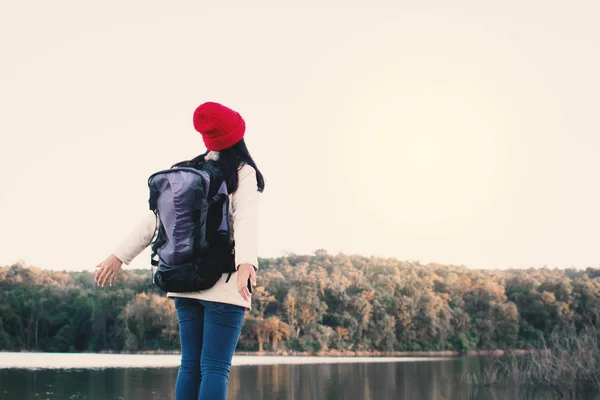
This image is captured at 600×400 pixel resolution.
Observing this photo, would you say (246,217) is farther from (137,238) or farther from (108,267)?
(108,267)

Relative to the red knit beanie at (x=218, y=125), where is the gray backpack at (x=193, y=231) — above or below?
below

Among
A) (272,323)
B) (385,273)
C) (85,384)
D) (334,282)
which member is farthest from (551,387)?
Answer: (385,273)

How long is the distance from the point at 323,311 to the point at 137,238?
4881cm

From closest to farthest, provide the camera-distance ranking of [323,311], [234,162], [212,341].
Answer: [212,341] → [234,162] → [323,311]

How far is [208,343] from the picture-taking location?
2760mm

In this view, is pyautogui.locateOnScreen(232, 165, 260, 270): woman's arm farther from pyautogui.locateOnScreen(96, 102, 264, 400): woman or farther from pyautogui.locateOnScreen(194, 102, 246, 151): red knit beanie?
pyautogui.locateOnScreen(194, 102, 246, 151): red knit beanie

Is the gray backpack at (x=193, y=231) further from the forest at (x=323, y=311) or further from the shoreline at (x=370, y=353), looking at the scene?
the shoreline at (x=370, y=353)

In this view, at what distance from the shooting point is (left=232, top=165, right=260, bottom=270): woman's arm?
8.86ft

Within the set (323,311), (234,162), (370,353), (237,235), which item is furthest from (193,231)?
(370,353)

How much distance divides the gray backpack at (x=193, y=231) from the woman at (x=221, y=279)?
0.15 feet

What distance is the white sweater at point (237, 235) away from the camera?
272 cm

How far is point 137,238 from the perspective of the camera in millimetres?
2980

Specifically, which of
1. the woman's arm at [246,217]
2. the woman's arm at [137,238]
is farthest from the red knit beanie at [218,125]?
the woman's arm at [137,238]

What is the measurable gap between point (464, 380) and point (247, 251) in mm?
15948
